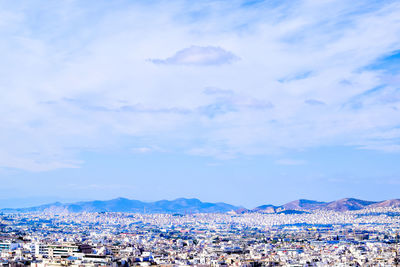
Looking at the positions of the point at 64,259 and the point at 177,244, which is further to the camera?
the point at 177,244

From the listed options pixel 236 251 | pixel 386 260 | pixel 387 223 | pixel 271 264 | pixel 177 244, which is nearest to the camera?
pixel 271 264

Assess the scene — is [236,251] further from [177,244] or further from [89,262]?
[89,262]

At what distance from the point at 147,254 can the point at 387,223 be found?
146850 millimetres

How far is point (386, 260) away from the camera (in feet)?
209

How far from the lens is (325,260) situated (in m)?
A: 64.3

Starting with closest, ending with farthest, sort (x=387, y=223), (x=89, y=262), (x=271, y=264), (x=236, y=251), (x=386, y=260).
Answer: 1. (x=89, y=262)
2. (x=271, y=264)
3. (x=386, y=260)
4. (x=236, y=251)
5. (x=387, y=223)

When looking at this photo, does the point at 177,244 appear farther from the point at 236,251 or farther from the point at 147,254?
the point at 147,254

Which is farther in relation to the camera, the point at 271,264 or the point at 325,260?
the point at 325,260

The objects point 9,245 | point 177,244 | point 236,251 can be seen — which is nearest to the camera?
point 9,245

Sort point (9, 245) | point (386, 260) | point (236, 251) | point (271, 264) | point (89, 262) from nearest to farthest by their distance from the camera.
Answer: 1. point (89, 262)
2. point (271, 264)
3. point (386, 260)
4. point (9, 245)
5. point (236, 251)

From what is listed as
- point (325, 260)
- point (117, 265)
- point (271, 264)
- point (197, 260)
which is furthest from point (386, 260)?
point (117, 265)

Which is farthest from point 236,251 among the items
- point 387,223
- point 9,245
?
point 387,223

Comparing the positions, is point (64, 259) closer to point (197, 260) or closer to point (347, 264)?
point (197, 260)

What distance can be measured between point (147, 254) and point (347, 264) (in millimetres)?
19150
